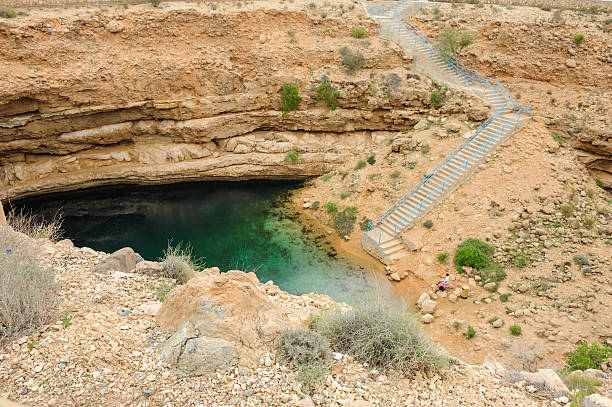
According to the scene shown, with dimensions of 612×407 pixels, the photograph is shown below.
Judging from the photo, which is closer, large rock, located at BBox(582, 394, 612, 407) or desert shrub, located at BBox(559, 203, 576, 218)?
large rock, located at BBox(582, 394, 612, 407)

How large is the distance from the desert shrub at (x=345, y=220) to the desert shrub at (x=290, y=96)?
741cm

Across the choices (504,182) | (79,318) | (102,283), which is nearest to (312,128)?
(504,182)

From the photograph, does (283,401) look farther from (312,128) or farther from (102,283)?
(312,128)

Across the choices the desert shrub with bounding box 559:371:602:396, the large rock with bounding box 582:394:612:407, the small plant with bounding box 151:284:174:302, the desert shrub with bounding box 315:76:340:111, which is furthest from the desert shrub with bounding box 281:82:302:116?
the large rock with bounding box 582:394:612:407

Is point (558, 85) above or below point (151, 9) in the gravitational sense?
below

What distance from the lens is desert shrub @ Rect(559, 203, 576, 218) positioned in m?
16.4

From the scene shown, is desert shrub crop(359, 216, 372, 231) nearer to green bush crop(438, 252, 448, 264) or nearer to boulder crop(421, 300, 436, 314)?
green bush crop(438, 252, 448, 264)

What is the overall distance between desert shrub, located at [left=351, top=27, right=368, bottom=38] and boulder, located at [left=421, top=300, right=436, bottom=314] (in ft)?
57.0

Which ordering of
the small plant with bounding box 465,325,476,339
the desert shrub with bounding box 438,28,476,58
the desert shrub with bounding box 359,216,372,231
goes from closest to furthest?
the small plant with bounding box 465,325,476,339, the desert shrub with bounding box 359,216,372,231, the desert shrub with bounding box 438,28,476,58

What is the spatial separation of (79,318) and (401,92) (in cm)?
1998

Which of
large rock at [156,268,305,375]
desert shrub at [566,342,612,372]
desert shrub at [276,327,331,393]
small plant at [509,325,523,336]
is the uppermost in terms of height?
large rock at [156,268,305,375]

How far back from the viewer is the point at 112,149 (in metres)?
24.1

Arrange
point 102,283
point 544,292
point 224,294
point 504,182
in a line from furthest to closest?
1. point 504,182
2. point 544,292
3. point 102,283
4. point 224,294

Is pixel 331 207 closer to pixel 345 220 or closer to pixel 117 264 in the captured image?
pixel 345 220
